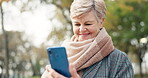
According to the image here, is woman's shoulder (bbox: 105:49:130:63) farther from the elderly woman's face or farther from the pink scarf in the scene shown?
the elderly woman's face

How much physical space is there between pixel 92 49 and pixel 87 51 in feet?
0.13

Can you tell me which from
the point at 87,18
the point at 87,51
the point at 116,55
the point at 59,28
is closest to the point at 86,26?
the point at 87,18

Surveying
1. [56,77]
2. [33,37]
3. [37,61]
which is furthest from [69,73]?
[37,61]

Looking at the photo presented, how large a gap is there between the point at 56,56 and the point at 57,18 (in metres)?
19.9

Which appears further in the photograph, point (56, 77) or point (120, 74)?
point (120, 74)

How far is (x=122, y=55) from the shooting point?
217 cm

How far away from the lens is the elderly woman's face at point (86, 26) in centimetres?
213

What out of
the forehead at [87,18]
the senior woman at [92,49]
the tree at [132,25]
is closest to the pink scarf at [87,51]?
the senior woman at [92,49]

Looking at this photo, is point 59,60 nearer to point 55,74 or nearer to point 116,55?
Result: point 55,74

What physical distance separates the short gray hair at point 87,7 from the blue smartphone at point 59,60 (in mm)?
506

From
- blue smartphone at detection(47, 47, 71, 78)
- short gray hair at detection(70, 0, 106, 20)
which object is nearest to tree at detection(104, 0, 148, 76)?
short gray hair at detection(70, 0, 106, 20)

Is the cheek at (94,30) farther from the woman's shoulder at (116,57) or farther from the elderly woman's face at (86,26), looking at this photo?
the woman's shoulder at (116,57)

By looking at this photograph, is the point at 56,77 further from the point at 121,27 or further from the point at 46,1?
the point at 121,27

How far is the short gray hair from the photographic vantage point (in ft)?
7.00
